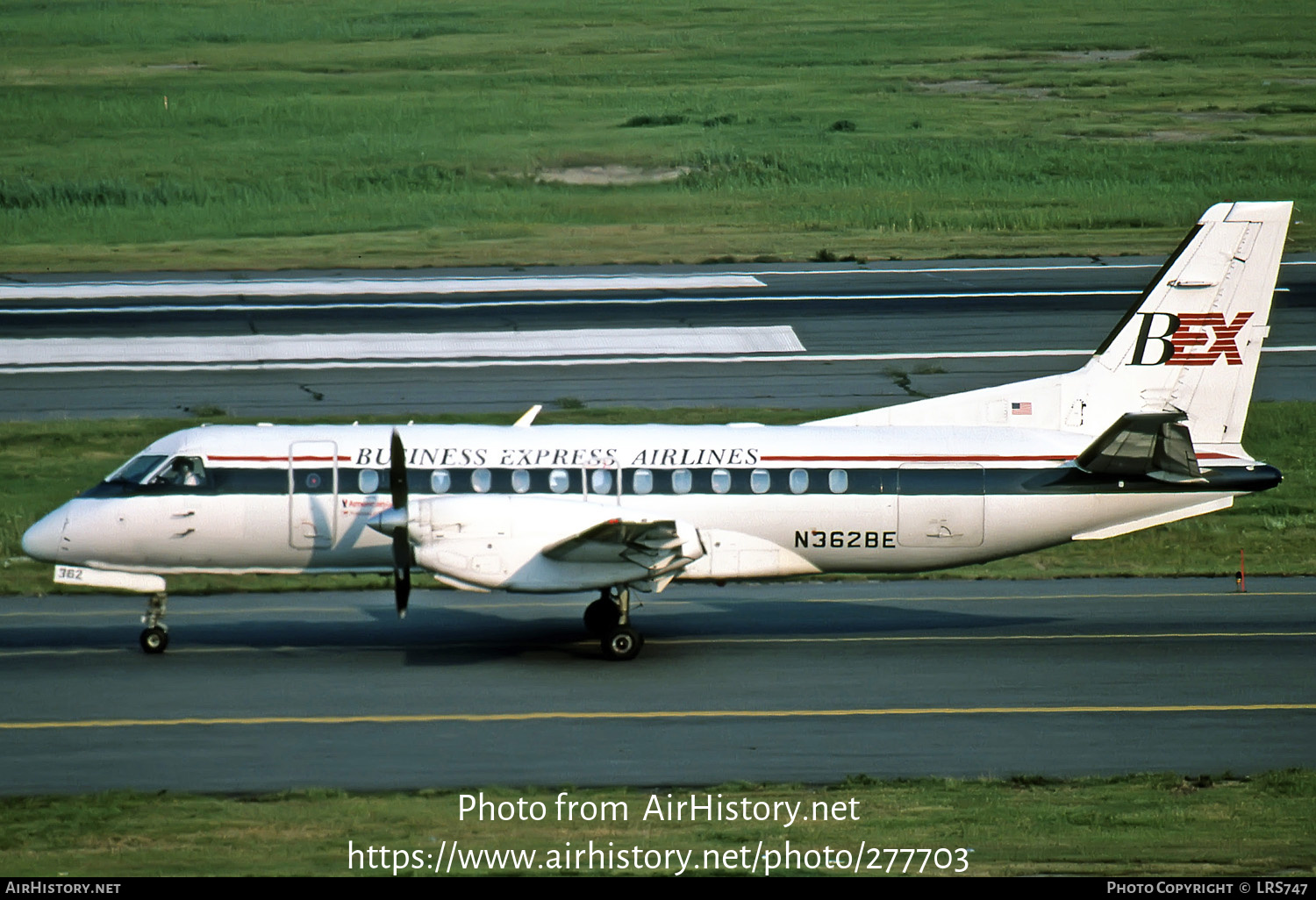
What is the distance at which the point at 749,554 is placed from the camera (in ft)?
77.8

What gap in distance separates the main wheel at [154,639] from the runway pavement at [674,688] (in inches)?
6.3

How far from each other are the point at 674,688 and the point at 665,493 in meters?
2.83

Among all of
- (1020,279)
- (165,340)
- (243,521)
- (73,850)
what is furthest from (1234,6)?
(73,850)

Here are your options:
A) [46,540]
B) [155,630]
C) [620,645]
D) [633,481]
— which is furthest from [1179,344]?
[46,540]

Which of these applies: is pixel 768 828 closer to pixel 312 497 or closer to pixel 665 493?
pixel 665 493

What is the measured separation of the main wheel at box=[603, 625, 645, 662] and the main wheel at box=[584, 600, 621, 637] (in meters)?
0.78

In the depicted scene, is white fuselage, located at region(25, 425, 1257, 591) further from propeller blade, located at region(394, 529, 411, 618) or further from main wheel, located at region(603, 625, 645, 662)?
main wheel, located at region(603, 625, 645, 662)

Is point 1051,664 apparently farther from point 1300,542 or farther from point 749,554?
point 1300,542

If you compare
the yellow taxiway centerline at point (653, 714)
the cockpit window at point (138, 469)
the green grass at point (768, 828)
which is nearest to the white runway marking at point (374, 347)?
the cockpit window at point (138, 469)

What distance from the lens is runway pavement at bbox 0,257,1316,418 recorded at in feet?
126

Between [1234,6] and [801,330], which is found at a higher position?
[1234,6]

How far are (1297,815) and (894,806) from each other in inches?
161

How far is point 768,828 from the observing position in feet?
56.1

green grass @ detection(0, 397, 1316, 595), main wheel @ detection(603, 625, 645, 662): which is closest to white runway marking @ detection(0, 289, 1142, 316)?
green grass @ detection(0, 397, 1316, 595)
